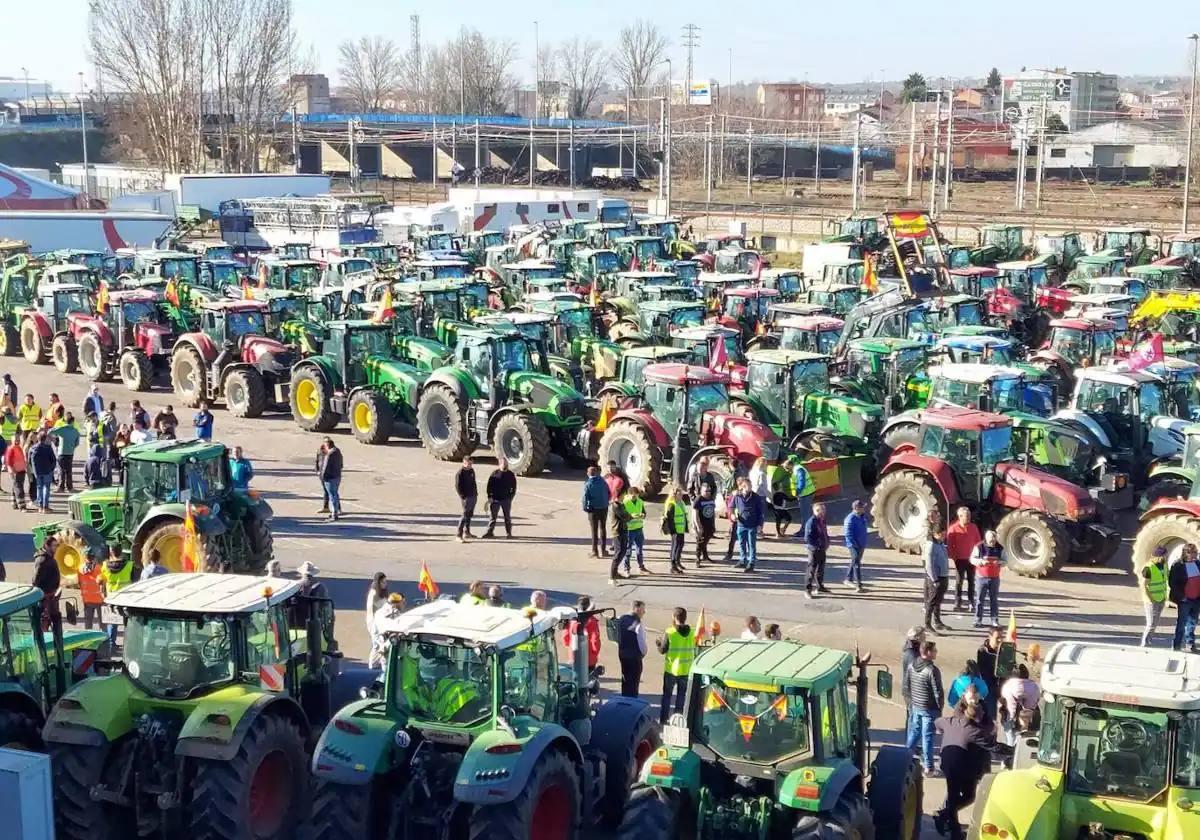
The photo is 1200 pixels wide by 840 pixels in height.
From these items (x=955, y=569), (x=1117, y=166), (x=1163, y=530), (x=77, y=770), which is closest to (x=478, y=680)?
(x=77, y=770)

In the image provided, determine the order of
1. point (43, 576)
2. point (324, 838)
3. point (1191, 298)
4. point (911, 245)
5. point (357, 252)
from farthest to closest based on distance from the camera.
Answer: point (357, 252) < point (911, 245) < point (1191, 298) < point (43, 576) < point (324, 838)

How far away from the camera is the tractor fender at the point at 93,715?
934cm

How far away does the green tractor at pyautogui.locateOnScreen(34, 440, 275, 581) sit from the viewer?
49.6 ft

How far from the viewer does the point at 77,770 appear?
9.30m

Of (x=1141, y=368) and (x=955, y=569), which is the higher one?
(x=1141, y=368)

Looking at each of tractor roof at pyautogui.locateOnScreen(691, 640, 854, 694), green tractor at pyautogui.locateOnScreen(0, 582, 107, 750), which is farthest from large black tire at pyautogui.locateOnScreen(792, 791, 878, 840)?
green tractor at pyautogui.locateOnScreen(0, 582, 107, 750)

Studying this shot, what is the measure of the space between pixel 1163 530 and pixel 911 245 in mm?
21351

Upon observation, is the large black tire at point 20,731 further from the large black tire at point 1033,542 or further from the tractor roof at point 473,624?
the large black tire at point 1033,542

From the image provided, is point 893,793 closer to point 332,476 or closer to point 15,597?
point 15,597

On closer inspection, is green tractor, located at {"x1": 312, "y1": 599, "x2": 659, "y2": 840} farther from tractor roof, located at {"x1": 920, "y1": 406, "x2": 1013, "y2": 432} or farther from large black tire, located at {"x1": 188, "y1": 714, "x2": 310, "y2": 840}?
tractor roof, located at {"x1": 920, "y1": 406, "x2": 1013, "y2": 432}

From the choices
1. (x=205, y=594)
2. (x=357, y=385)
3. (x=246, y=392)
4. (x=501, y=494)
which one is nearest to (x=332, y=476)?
(x=501, y=494)

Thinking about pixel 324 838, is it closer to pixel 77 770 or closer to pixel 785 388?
pixel 77 770

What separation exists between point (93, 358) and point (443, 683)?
2191 centimetres

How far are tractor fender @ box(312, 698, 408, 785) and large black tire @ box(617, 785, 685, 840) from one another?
145 cm
